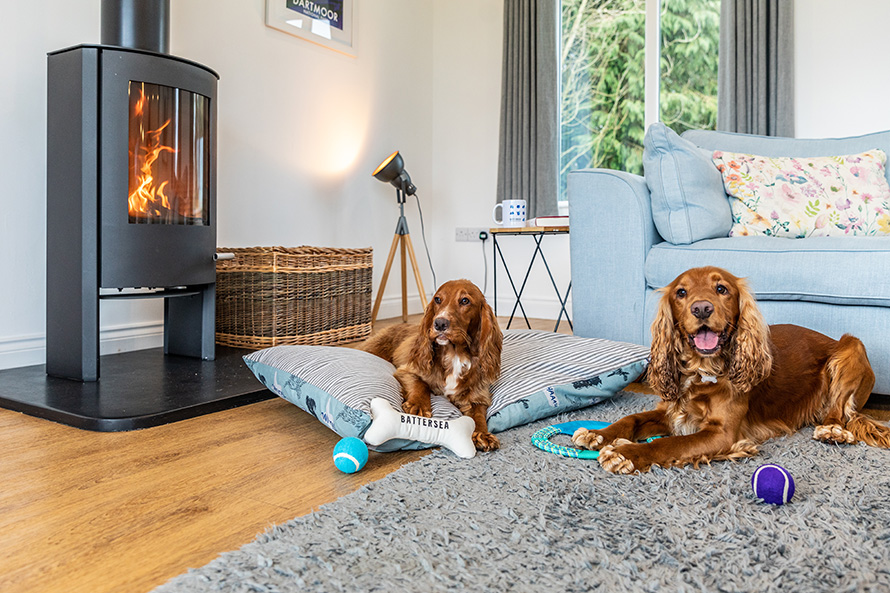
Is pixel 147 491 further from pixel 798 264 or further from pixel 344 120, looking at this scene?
pixel 344 120

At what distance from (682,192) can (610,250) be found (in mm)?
A: 343

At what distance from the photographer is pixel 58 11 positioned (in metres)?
2.73

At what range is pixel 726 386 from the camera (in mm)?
1579

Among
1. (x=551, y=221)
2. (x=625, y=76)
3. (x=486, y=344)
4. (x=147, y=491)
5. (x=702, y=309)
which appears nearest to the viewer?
(x=147, y=491)

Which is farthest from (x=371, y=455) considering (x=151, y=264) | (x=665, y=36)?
(x=665, y=36)

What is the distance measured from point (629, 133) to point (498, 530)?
386 centimetres

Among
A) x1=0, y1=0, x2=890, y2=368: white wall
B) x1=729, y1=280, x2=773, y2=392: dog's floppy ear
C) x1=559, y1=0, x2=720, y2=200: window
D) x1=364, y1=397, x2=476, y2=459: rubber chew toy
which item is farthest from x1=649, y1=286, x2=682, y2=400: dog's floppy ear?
x1=559, y1=0, x2=720, y2=200: window

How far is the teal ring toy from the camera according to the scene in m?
1.55

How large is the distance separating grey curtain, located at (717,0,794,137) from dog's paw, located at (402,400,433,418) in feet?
9.86

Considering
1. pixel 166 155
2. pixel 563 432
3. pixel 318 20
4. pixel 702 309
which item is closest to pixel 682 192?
pixel 702 309

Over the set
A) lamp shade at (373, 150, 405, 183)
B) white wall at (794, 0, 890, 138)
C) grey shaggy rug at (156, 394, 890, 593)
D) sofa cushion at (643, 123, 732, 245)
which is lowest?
grey shaggy rug at (156, 394, 890, 593)

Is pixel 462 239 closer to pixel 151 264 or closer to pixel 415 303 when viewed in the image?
pixel 415 303

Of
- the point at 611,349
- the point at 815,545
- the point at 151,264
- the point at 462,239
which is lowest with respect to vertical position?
the point at 815,545

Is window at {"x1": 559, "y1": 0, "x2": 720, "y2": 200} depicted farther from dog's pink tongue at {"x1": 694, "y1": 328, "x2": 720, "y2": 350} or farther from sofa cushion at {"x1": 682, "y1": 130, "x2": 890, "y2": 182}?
dog's pink tongue at {"x1": 694, "y1": 328, "x2": 720, "y2": 350}
